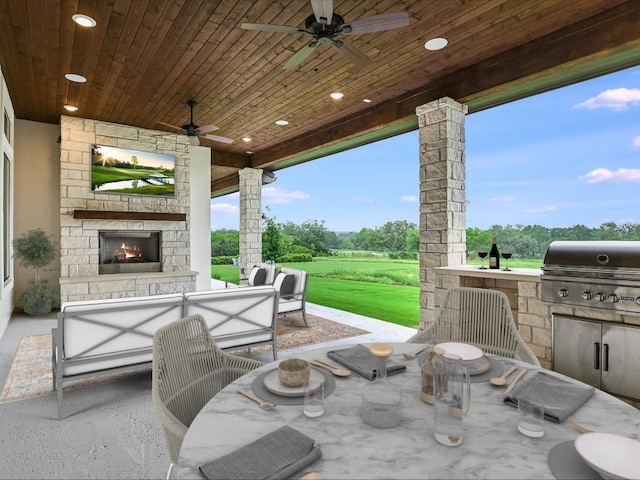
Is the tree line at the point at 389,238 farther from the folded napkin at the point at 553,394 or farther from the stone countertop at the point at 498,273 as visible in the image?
the folded napkin at the point at 553,394

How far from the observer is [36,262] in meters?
5.04

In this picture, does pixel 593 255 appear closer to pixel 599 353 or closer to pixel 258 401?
pixel 599 353

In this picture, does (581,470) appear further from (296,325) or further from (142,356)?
(296,325)

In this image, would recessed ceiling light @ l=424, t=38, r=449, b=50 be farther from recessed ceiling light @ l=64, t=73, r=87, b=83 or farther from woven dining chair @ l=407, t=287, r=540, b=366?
recessed ceiling light @ l=64, t=73, r=87, b=83

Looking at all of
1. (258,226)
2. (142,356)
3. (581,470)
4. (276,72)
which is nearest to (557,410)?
(581,470)

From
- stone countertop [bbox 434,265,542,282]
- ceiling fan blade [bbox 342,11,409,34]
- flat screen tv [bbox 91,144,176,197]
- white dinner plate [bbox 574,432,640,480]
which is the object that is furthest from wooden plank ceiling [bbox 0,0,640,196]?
white dinner plate [bbox 574,432,640,480]

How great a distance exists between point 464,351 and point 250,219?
21.0 feet

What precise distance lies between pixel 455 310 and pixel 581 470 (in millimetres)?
1245

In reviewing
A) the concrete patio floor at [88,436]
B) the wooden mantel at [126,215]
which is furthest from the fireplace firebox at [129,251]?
the concrete patio floor at [88,436]

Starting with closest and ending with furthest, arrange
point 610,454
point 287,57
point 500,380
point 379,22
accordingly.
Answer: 1. point 610,454
2. point 500,380
3. point 379,22
4. point 287,57

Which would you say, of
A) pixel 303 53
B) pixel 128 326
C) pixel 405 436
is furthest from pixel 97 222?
pixel 405 436

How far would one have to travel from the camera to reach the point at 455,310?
6.56ft

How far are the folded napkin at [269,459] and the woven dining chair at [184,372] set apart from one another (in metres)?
0.38

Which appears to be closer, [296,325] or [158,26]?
[158,26]
